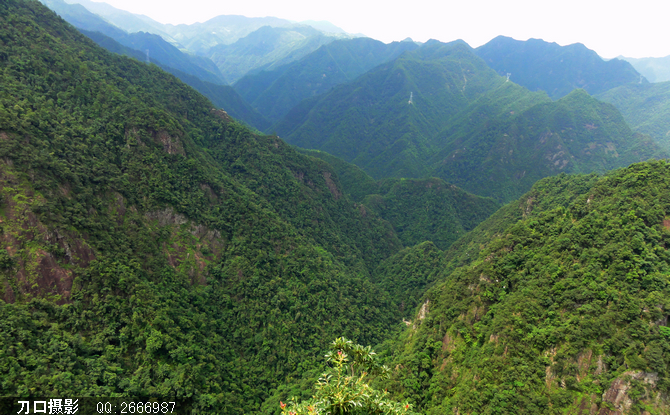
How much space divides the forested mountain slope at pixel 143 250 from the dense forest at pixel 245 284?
0.32 metres

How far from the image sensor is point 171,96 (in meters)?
100

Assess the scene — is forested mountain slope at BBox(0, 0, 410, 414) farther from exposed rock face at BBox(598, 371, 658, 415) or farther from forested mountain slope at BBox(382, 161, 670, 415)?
exposed rock face at BBox(598, 371, 658, 415)

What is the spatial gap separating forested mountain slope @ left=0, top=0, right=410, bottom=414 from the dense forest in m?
0.32

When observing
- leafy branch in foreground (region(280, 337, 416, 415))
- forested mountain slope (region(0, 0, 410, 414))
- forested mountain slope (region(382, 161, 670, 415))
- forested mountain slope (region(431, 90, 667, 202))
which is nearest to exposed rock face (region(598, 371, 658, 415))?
forested mountain slope (region(382, 161, 670, 415))

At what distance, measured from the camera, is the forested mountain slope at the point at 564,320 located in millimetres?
34000

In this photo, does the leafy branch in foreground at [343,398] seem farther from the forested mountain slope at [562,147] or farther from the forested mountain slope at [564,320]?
the forested mountain slope at [562,147]

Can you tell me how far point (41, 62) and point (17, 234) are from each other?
44726mm

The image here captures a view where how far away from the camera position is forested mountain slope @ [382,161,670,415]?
3400cm

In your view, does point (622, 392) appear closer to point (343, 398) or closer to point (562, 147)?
point (343, 398)

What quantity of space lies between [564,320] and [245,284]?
2256 inches

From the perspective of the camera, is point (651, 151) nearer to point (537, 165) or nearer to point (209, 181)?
point (537, 165)

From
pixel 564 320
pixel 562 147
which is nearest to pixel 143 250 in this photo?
pixel 564 320

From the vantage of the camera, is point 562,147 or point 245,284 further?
point 562,147

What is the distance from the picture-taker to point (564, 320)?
40594 mm
